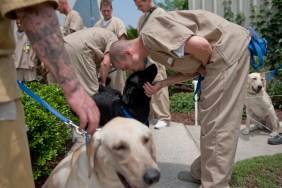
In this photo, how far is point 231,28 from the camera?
11.2 ft

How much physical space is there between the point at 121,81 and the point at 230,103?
2914mm

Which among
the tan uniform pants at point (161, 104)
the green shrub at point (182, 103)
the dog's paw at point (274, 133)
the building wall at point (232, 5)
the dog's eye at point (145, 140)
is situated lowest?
the green shrub at point (182, 103)

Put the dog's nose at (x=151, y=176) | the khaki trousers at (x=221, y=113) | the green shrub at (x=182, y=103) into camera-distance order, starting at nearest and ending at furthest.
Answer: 1. the dog's nose at (x=151, y=176)
2. the khaki trousers at (x=221, y=113)
3. the green shrub at (x=182, y=103)

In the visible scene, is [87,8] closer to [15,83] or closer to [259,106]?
[259,106]

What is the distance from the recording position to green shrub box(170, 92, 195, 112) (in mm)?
7754

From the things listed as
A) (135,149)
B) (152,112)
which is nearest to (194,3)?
(152,112)

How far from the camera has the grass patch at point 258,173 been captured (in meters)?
3.90

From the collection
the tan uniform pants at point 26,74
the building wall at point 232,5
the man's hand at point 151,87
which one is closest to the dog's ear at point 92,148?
the man's hand at point 151,87

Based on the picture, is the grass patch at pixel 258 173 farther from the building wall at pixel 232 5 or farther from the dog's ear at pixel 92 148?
the building wall at pixel 232 5

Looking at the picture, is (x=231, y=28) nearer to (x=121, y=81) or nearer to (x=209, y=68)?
(x=209, y=68)

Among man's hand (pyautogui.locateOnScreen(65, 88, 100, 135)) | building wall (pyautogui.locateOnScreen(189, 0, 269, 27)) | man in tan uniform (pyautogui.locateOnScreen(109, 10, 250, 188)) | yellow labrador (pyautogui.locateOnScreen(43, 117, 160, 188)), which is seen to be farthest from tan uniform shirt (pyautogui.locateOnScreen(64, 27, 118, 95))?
building wall (pyautogui.locateOnScreen(189, 0, 269, 27))

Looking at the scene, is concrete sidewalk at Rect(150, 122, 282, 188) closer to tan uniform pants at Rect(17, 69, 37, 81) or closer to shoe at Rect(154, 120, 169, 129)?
shoe at Rect(154, 120, 169, 129)

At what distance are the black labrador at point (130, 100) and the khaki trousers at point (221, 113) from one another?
0.59 meters

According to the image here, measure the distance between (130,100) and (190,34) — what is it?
3.20 ft
